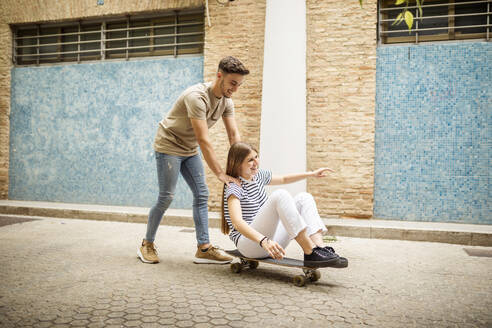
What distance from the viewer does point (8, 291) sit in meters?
2.90

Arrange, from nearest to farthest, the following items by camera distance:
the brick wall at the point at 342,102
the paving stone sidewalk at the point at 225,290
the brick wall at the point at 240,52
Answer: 1. the paving stone sidewalk at the point at 225,290
2. the brick wall at the point at 342,102
3. the brick wall at the point at 240,52

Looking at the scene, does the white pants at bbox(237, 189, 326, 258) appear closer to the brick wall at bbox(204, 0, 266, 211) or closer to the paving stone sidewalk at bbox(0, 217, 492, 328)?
the paving stone sidewalk at bbox(0, 217, 492, 328)

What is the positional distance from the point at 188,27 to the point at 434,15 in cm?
448

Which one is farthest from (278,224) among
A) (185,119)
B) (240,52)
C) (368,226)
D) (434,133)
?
(240,52)

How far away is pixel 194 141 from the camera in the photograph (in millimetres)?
3873

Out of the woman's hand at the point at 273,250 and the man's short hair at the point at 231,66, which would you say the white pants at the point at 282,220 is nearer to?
the woman's hand at the point at 273,250

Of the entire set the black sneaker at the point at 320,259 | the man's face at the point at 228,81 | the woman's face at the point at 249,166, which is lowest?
the black sneaker at the point at 320,259

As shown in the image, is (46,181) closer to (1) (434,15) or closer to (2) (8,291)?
(2) (8,291)

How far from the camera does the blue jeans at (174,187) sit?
3807 millimetres

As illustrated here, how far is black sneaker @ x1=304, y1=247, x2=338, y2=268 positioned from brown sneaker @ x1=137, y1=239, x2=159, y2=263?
1.57 meters

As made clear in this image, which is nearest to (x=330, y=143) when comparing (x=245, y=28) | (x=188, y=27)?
(x=245, y=28)

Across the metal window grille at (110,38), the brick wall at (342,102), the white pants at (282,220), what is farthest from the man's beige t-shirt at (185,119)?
the metal window grille at (110,38)

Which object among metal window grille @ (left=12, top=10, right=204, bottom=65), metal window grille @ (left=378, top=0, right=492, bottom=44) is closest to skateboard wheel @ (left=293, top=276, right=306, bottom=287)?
metal window grille @ (left=378, top=0, right=492, bottom=44)

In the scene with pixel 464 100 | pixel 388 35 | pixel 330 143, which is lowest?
pixel 330 143
